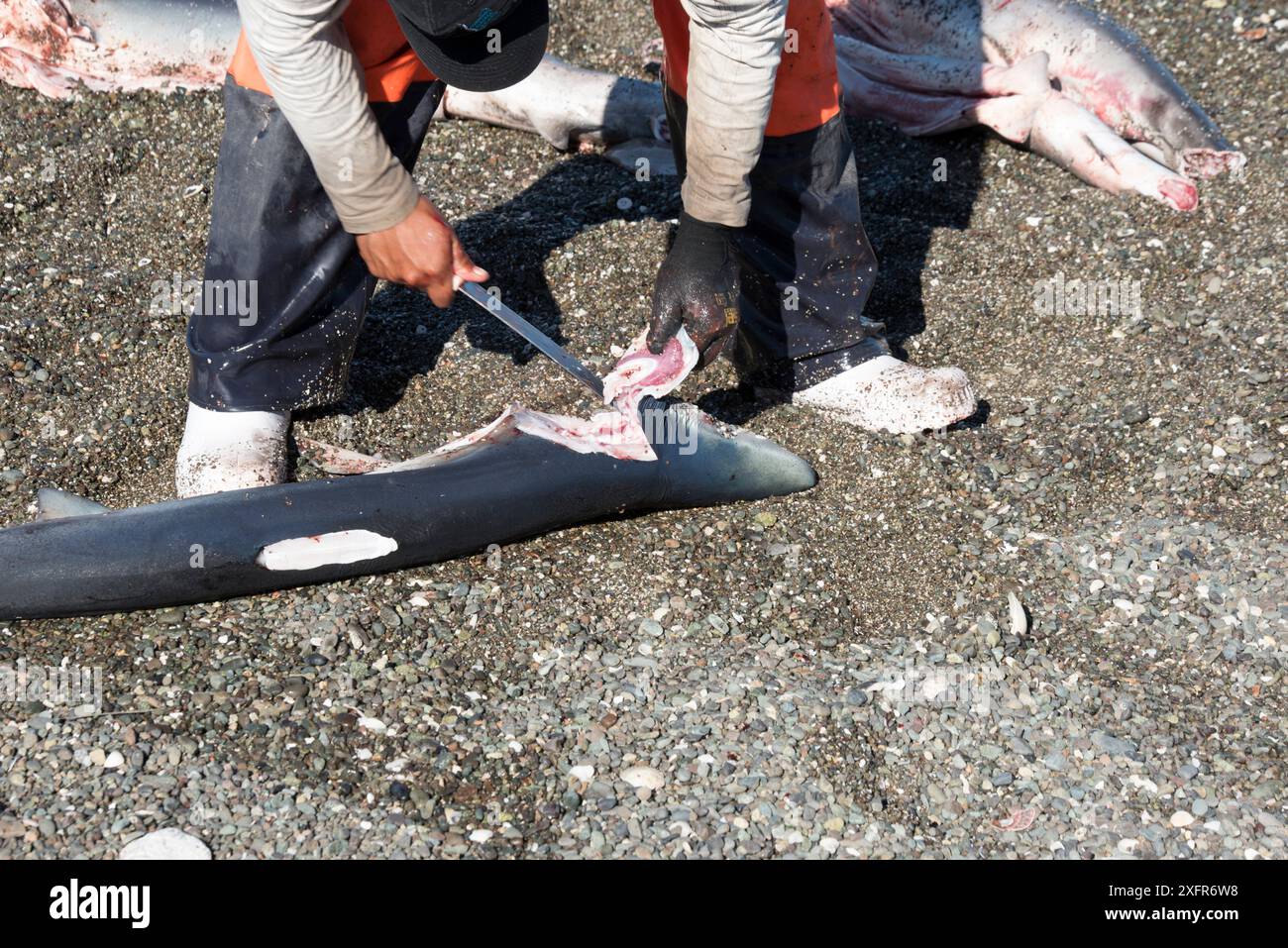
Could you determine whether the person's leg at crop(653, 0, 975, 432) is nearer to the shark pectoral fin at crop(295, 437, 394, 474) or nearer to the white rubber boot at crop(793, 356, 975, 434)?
the white rubber boot at crop(793, 356, 975, 434)

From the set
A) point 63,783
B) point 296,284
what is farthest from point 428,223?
point 63,783

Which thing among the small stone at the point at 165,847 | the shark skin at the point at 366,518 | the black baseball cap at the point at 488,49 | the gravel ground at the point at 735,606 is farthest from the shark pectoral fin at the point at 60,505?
the black baseball cap at the point at 488,49

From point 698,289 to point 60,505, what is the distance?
151cm

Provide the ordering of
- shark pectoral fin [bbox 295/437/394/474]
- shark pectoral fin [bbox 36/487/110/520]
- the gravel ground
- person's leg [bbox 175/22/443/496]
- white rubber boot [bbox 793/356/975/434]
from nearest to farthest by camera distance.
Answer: the gravel ground, shark pectoral fin [bbox 36/487/110/520], person's leg [bbox 175/22/443/496], shark pectoral fin [bbox 295/437/394/474], white rubber boot [bbox 793/356/975/434]

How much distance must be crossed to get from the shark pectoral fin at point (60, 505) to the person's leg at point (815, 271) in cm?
A: 167

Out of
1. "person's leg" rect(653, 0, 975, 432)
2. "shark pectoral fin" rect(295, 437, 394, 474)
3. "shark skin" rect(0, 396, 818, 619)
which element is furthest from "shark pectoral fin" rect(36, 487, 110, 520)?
"person's leg" rect(653, 0, 975, 432)

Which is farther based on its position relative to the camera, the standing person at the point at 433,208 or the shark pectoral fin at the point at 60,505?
the shark pectoral fin at the point at 60,505

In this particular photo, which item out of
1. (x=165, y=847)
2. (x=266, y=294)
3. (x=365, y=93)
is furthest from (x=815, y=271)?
(x=165, y=847)

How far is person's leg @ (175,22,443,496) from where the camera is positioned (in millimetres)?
2930

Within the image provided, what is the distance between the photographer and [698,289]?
2.90m

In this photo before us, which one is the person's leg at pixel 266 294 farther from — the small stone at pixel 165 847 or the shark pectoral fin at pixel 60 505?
the small stone at pixel 165 847

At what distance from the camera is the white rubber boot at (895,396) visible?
3.28 meters

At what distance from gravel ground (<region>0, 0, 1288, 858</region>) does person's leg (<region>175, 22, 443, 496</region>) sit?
8.1 inches

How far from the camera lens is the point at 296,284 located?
3.05m
